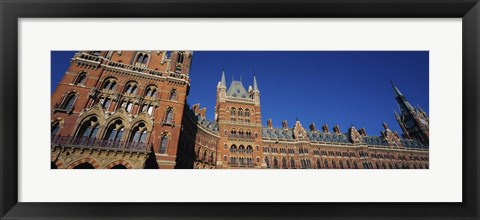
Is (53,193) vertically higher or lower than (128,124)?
lower

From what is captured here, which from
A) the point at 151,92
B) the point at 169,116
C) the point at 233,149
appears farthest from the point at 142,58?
the point at 233,149

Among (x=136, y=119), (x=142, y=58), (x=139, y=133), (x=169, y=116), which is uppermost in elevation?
(x=142, y=58)

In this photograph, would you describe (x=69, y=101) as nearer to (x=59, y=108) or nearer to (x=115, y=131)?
(x=59, y=108)

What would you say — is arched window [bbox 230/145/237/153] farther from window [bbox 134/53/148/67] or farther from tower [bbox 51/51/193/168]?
window [bbox 134/53/148/67]

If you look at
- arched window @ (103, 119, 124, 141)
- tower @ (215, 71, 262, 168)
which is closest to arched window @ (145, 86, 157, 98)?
arched window @ (103, 119, 124, 141)
